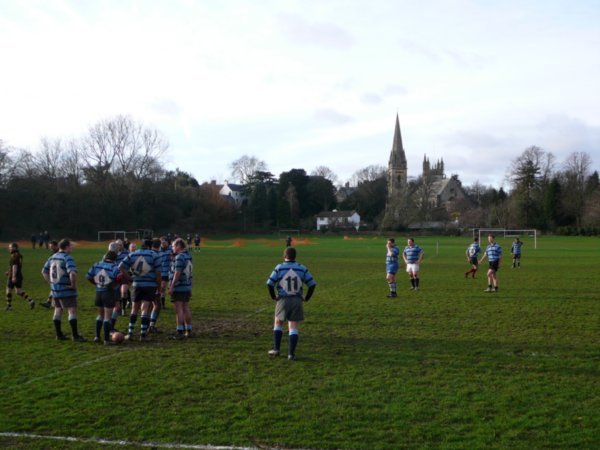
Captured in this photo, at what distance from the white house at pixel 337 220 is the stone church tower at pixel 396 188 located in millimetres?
8043

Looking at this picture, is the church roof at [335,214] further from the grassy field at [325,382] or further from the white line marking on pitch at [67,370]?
the white line marking on pitch at [67,370]

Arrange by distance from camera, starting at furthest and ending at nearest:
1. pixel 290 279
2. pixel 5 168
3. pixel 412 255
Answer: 1. pixel 5 168
2. pixel 412 255
3. pixel 290 279

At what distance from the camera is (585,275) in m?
26.5

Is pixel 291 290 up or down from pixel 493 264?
up

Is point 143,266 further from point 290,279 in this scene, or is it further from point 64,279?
point 290,279

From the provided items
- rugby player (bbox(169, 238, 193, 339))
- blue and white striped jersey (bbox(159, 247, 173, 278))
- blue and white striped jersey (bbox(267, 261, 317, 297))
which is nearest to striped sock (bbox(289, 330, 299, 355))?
blue and white striped jersey (bbox(267, 261, 317, 297))

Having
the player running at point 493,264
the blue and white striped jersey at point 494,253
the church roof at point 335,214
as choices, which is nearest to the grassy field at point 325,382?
the player running at point 493,264

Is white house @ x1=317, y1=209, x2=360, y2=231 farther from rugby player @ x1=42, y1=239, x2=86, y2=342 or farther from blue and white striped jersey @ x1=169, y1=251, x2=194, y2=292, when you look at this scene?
rugby player @ x1=42, y1=239, x2=86, y2=342

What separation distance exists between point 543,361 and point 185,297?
687 cm

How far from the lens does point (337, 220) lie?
11462cm

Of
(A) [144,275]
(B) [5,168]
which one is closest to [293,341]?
(A) [144,275]

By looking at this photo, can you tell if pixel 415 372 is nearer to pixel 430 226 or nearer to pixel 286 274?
pixel 286 274

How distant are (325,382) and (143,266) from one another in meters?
4.93

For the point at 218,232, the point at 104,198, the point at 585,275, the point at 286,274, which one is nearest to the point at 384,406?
the point at 286,274
